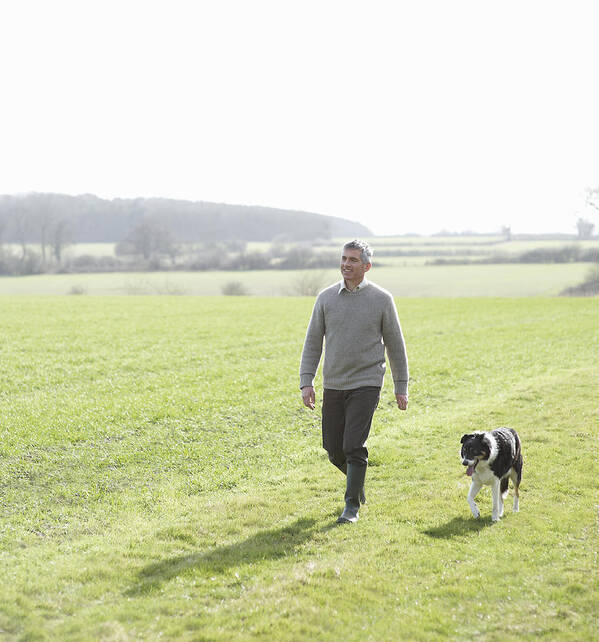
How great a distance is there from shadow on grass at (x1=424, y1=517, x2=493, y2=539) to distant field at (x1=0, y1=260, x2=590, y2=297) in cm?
6563

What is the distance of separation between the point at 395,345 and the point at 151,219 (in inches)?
5408

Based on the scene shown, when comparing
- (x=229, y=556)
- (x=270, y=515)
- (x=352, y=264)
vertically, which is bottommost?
(x=270, y=515)

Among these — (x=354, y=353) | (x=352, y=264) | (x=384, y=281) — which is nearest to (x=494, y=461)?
(x=354, y=353)

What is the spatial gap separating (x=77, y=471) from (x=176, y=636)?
6067 millimetres

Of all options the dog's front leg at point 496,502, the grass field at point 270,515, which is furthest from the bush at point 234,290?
the dog's front leg at point 496,502

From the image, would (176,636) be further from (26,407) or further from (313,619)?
(26,407)

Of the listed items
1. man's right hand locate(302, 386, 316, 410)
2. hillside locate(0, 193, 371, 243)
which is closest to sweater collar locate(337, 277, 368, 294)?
man's right hand locate(302, 386, 316, 410)

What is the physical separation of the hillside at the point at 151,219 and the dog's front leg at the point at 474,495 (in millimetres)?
121406

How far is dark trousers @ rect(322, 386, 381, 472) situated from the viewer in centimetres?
754

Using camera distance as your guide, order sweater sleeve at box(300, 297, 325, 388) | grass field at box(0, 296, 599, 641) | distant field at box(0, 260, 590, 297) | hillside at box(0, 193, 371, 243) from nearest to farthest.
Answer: grass field at box(0, 296, 599, 641), sweater sleeve at box(300, 297, 325, 388), distant field at box(0, 260, 590, 297), hillside at box(0, 193, 371, 243)

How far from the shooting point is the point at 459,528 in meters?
7.37

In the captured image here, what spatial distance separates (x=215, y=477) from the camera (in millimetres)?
10320

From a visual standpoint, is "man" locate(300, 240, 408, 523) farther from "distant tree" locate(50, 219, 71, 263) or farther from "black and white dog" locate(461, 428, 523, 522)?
"distant tree" locate(50, 219, 71, 263)

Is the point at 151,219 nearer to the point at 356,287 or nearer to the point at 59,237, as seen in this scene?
the point at 59,237
